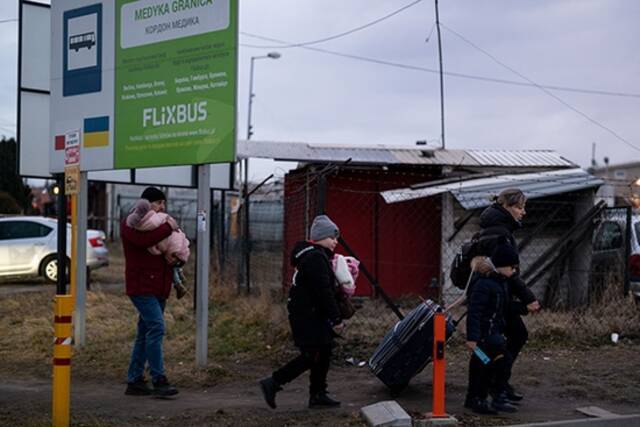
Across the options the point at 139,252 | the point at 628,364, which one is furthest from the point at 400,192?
the point at 139,252

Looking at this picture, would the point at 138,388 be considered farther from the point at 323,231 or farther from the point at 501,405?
the point at 501,405

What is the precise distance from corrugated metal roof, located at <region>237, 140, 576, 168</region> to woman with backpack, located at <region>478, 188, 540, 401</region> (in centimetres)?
682

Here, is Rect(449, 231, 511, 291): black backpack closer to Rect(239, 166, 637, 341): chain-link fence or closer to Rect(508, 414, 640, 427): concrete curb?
Rect(508, 414, 640, 427): concrete curb

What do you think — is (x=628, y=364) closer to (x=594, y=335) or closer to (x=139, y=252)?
(x=594, y=335)

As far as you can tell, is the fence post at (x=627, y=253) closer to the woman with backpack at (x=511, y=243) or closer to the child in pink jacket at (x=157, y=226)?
the woman with backpack at (x=511, y=243)

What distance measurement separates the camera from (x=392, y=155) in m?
14.6

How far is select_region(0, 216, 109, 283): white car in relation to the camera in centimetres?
1786

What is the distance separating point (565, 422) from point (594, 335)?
372 centimetres

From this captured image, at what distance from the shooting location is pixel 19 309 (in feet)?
44.7

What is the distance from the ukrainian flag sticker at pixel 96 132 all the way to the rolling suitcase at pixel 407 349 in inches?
168

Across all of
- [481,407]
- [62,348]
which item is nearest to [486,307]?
[481,407]

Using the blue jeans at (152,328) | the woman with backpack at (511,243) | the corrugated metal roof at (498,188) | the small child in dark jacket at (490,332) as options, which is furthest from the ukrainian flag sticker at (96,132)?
the small child in dark jacket at (490,332)

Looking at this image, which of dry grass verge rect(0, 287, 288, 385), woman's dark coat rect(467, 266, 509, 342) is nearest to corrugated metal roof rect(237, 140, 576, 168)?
dry grass verge rect(0, 287, 288, 385)

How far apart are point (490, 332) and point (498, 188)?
6.78 metres
